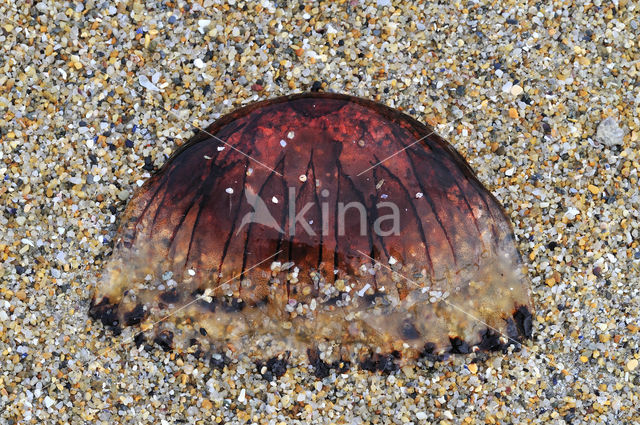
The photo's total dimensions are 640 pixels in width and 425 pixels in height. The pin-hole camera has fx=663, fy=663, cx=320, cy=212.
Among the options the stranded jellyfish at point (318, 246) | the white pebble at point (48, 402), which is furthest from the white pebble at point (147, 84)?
the white pebble at point (48, 402)

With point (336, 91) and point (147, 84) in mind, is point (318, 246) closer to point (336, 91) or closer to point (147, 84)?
point (336, 91)

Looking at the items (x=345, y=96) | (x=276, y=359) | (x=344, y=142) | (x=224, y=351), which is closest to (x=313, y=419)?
(x=276, y=359)

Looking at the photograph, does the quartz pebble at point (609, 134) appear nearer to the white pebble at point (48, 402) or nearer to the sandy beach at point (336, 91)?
the sandy beach at point (336, 91)

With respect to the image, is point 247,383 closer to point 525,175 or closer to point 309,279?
point 309,279

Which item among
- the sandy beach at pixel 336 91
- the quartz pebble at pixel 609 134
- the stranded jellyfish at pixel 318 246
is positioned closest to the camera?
the stranded jellyfish at pixel 318 246

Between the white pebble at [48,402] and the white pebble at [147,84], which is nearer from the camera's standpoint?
the white pebble at [48,402]

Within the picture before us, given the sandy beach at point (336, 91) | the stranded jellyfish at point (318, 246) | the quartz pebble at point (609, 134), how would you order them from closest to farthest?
the stranded jellyfish at point (318, 246), the sandy beach at point (336, 91), the quartz pebble at point (609, 134)

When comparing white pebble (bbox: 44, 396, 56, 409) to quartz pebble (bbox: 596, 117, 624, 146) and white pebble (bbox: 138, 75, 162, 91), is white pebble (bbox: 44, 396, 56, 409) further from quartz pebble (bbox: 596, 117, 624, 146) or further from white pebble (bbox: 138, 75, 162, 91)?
quartz pebble (bbox: 596, 117, 624, 146)

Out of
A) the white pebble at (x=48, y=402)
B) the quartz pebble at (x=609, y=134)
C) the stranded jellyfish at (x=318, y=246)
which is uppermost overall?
the quartz pebble at (x=609, y=134)

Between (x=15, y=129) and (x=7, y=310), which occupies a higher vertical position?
(x=15, y=129)
